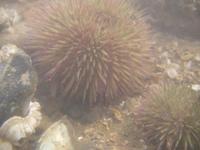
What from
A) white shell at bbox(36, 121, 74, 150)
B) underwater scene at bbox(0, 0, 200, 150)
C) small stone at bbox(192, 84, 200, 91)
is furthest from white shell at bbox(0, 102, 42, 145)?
small stone at bbox(192, 84, 200, 91)

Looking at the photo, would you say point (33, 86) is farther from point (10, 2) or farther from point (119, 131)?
point (10, 2)

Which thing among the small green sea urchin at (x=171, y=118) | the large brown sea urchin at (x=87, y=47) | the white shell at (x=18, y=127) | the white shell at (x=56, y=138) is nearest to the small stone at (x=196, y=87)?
the small green sea urchin at (x=171, y=118)

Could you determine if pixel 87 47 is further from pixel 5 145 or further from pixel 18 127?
pixel 5 145

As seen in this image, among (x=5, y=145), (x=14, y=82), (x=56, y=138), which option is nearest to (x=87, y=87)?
(x=56, y=138)

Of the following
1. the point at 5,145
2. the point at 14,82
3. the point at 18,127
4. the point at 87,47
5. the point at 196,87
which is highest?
the point at 87,47

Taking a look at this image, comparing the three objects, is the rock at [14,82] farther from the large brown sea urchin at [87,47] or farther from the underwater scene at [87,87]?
the large brown sea urchin at [87,47]

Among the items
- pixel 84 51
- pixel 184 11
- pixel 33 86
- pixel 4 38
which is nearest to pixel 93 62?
pixel 84 51

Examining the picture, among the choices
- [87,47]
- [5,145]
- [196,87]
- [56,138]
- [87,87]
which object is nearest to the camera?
[5,145]

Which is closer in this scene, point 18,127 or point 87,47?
point 18,127
